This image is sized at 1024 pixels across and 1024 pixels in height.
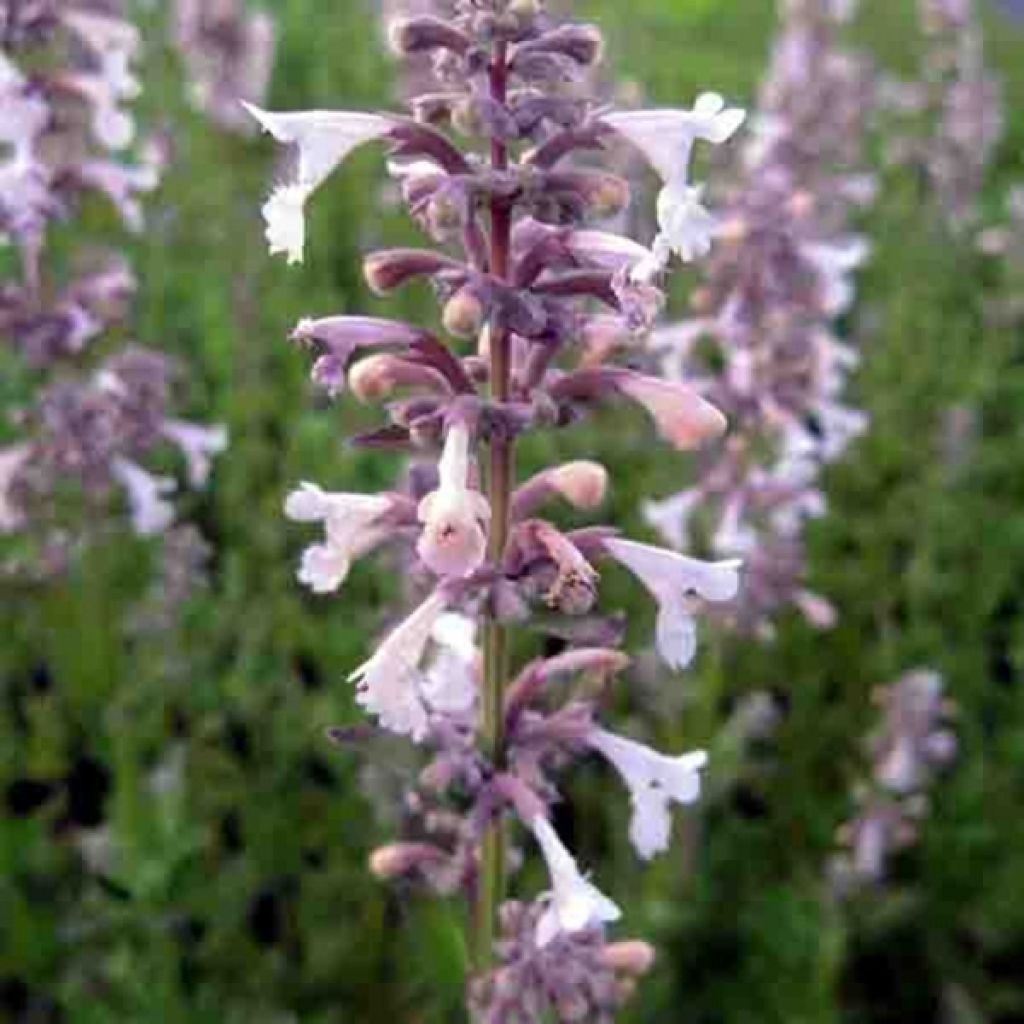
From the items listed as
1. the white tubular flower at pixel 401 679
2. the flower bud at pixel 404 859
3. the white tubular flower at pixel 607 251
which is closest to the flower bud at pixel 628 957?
the flower bud at pixel 404 859

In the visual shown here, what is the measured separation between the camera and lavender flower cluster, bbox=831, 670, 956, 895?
5008mm

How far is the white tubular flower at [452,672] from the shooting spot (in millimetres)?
2811

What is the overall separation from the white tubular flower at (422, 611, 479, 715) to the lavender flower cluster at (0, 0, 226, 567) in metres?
1.88

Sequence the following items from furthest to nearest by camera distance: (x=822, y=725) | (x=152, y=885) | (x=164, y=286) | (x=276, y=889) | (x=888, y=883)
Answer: (x=164, y=286) < (x=822, y=725) < (x=888, y=883) < (x=276, y=889) < (x=152, y=885)

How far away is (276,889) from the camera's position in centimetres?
512

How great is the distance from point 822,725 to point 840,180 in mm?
3643

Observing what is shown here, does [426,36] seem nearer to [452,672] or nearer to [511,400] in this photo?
[511,400]

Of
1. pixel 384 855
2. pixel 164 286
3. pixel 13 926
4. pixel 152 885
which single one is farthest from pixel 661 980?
pixel 164 286

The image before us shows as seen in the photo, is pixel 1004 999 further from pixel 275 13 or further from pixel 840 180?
pixel 275 13

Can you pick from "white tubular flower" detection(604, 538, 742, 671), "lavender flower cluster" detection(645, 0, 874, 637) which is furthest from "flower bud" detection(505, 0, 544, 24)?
"lavender flower cluster" detection(645, 0, 874, 637)

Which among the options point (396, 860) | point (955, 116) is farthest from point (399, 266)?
point (955, 116)

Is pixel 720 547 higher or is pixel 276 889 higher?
pixel 720 547

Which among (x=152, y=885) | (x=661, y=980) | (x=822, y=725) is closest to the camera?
(x=152, y=885)

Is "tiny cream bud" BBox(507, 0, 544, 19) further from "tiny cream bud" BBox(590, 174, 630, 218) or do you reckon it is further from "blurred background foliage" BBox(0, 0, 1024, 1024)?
"blurred background foliage" BBox(0, 0, 1024, 1024)
